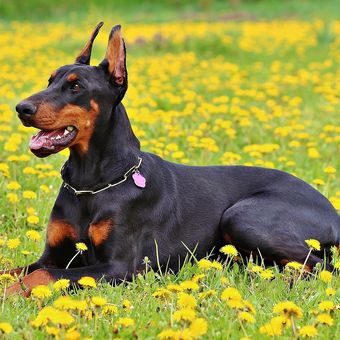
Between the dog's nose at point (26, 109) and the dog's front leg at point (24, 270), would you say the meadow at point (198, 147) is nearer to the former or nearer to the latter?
the dog's front leg at point (24, 270)

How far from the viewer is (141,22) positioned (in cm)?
2141

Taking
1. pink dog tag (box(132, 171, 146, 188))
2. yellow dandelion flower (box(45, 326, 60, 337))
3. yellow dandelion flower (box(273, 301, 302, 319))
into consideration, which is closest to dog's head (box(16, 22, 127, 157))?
pink dog tag (box(132, 171, 146, 188))

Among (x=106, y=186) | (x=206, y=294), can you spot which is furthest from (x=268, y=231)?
(x=206, y=294)

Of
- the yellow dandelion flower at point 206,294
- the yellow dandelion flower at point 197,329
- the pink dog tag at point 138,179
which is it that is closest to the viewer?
the yellow dandelion flower at point 197,329

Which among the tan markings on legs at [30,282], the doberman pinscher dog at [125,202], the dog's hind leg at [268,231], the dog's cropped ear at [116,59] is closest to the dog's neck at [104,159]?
the doberman pinscher dog at [125,202]

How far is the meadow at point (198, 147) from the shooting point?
320 cm

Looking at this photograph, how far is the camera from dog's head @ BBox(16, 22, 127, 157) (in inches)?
155

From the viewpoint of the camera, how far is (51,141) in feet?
13.3

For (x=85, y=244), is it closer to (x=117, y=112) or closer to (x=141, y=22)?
(x=117, y=112)

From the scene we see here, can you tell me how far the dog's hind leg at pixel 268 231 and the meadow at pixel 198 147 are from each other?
0.11m

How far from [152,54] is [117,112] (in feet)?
31.0

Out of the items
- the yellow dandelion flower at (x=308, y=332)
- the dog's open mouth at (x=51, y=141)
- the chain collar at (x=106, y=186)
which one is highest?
the dog's open mouth at (x=51, y=141)

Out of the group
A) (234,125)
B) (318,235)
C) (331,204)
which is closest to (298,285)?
(318,235)

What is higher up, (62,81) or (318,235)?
(62,81)
